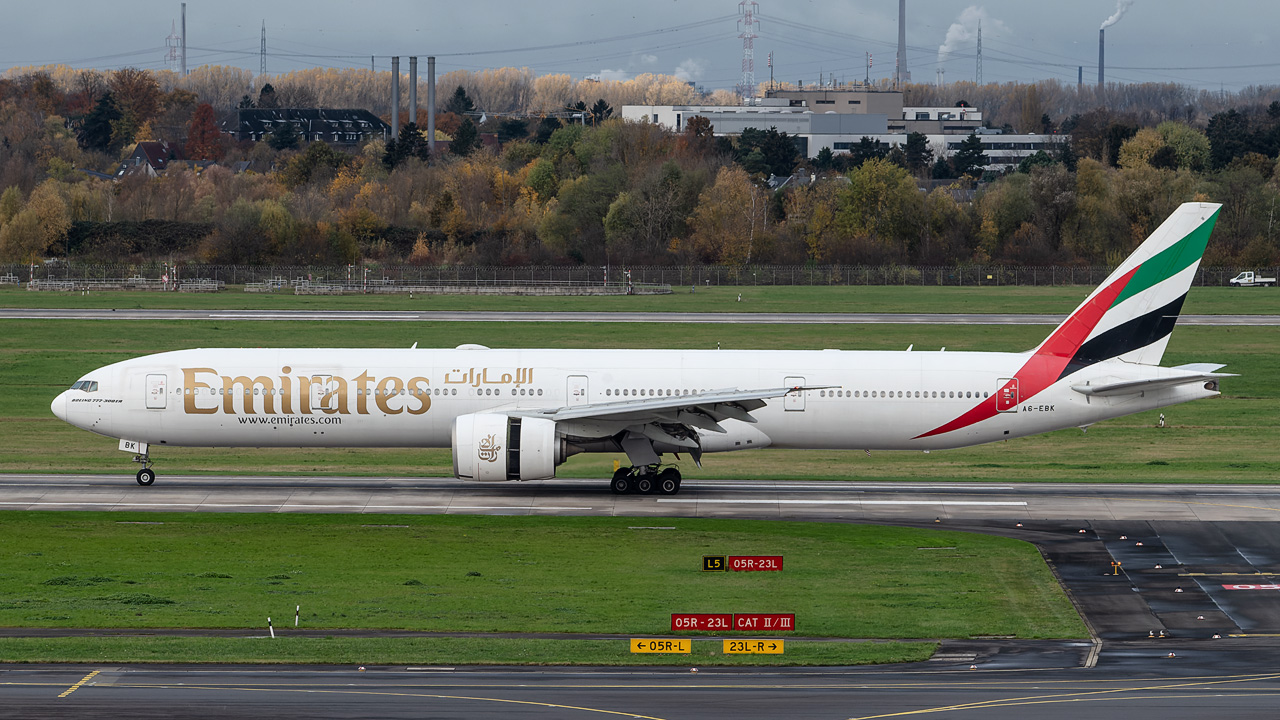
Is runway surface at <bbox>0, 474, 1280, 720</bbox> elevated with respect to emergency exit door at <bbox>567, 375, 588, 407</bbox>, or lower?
lower

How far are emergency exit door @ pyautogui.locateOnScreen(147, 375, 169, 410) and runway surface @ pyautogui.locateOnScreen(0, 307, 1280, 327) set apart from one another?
4831 cm

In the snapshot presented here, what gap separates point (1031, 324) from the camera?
298 ft

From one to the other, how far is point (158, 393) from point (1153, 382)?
101 feet

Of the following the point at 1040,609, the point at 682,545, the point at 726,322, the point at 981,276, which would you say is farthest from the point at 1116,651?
the point at 981,276

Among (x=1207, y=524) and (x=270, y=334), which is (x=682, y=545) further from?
(x=270, y=334)

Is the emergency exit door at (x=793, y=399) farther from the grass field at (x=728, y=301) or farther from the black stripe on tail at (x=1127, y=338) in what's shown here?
the grass field at (x=728, y=301)

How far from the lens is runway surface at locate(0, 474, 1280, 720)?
21.5 m

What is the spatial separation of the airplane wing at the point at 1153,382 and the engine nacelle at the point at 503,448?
16.8 meters

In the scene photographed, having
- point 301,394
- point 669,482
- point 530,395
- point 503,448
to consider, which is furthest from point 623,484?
point 301,394

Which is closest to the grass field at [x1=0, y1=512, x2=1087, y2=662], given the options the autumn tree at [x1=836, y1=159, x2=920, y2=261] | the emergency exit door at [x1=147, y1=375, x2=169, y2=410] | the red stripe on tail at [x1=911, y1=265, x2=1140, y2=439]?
the emergency exit door at [x1=147, y1=375, x2=169, y2=410]

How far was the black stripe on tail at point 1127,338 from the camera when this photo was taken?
140 feet

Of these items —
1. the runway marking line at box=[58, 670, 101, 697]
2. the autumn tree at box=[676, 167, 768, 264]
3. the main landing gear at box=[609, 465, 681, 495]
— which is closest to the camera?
the runway marking line at box=[58, 670, 101, 697]

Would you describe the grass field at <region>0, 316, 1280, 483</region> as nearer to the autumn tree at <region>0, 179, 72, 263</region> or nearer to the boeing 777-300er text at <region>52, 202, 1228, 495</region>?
the boeing 777-300er text at <region>52, 202, 1228, 495</region>

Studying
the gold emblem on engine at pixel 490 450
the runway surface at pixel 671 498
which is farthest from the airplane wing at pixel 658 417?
the runway surface at pixel 671 498
